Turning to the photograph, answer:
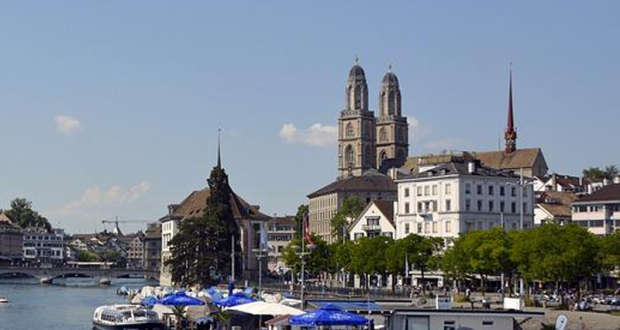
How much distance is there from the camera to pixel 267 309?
198 ft

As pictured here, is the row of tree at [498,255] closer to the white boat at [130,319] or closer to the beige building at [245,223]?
the white boat at [130,319]

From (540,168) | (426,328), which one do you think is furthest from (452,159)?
(426,328)

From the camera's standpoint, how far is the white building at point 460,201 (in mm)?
122875

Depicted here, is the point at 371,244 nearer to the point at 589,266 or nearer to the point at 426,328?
the point at 589,266

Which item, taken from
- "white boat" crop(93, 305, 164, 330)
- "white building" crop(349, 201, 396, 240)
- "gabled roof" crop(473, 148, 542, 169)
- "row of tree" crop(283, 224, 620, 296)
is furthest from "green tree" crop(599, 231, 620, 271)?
"gabled roof" crop(473, 148, 542, 169)

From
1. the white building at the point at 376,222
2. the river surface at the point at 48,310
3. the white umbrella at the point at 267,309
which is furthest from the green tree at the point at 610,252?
the white building at the point at 376,222

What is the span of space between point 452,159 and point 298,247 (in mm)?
19817

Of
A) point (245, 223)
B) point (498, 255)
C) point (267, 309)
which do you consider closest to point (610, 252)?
point (498, 255)

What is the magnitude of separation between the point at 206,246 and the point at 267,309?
8322 centimetres

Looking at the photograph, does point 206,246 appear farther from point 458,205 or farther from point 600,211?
point 600,211

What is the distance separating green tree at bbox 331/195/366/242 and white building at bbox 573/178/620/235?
4044cm

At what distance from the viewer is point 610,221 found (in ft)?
414

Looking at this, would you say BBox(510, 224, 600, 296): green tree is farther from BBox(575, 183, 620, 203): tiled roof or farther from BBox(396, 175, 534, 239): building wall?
BBox(575, 183, 620, 203): tiled roof

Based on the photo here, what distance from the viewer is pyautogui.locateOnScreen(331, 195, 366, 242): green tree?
170 m
